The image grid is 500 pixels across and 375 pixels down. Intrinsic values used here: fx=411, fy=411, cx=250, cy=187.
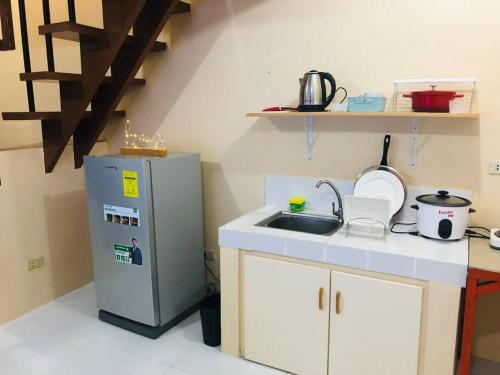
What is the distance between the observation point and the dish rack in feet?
7.03

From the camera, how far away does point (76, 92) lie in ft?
8.69

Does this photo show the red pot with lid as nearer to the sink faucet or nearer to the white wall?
the white wall

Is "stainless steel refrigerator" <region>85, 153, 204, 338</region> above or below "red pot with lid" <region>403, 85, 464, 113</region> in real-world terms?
below

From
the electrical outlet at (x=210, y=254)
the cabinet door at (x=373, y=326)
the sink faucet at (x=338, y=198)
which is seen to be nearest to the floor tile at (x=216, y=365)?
the cabinet door at (x=373, y=326)

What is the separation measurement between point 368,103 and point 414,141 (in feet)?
1.24

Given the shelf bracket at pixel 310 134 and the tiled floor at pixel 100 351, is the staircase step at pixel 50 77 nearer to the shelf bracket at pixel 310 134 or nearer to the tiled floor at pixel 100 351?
the shelf bracket at pixel 310 134

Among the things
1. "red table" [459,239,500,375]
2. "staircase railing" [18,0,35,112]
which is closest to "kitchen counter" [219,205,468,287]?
"red table" [459,239,500,375]

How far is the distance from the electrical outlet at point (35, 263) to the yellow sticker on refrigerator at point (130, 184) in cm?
99

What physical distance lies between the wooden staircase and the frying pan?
5.21ft

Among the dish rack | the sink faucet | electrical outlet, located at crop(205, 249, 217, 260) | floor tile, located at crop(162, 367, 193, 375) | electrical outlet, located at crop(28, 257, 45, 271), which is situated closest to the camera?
the dish rack

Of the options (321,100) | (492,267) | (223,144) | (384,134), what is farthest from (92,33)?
(492,267)

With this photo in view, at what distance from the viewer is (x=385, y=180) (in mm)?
2395

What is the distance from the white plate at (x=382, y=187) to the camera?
236cm

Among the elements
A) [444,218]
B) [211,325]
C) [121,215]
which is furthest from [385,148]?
[121,215]
